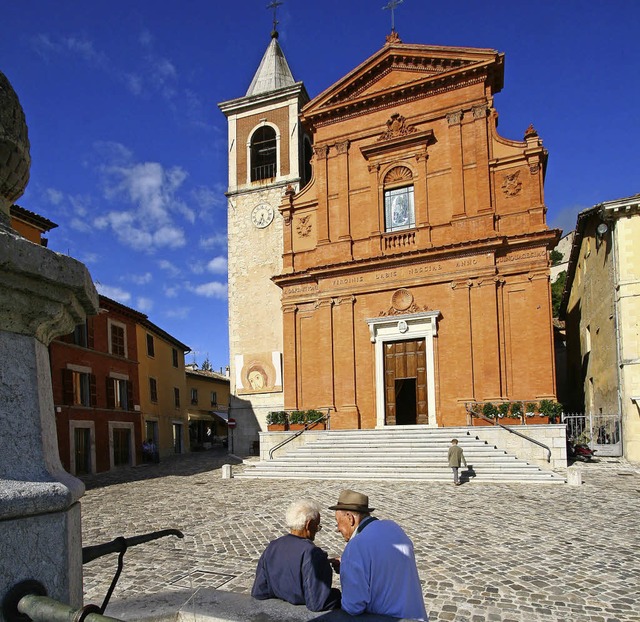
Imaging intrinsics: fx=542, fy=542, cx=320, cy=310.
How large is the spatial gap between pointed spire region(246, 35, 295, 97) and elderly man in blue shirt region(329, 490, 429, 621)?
30959 mm

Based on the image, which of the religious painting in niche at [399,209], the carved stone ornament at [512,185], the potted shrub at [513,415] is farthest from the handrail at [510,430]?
the carved stone ornament at [512,185]

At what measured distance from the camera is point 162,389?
107 ft

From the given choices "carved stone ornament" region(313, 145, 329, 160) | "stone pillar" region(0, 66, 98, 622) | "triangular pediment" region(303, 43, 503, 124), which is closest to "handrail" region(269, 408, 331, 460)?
"carved stone ornament" region(313, 145, 329, 160)

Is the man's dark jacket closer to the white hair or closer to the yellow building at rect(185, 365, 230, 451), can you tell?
the white hair

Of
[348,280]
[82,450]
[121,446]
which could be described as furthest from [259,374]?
[82,450]

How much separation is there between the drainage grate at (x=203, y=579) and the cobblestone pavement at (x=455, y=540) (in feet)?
0.04

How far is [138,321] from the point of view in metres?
28.5

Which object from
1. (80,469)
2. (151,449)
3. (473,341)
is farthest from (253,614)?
(151,449)

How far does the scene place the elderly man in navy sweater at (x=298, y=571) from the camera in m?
3.29

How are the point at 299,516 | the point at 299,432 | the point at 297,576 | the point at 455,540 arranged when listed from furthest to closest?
the point at 299,432
the point at 455,540
the point at 299,516
the point at 297,576

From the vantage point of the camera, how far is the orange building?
20422 millimetres

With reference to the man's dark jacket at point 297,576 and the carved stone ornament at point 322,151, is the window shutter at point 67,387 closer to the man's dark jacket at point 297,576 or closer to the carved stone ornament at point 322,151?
the carved stone ornament at point 322,151

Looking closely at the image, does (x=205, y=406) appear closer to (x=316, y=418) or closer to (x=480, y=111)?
(x=316, y=418)

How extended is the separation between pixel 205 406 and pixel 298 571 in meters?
43.8
